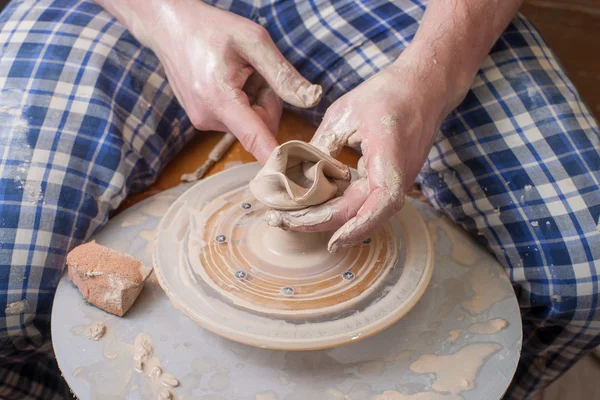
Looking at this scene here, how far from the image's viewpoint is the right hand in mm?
1380

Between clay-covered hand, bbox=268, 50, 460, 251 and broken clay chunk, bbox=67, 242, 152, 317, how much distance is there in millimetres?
364

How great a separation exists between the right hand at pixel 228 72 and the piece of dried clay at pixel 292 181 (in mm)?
183

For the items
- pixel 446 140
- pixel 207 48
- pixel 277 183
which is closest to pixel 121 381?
pixel 277 183

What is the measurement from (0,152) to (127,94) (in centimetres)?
39

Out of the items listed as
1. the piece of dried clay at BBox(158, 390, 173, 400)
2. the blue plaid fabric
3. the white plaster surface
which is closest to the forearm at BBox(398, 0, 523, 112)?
the blue plaid fabric

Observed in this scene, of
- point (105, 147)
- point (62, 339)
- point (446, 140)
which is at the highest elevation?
point (446, 140)

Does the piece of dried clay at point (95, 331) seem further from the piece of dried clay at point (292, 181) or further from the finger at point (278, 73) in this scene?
the finger at point (278, 73)

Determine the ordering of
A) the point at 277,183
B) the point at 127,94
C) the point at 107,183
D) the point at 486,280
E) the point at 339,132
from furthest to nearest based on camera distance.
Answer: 1. the point at 127,94
2. the point at 107,183
3. the point at 486,280
4. the point at 339,132
5. the point at 277,183

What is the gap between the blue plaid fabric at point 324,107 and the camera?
1.44 meters

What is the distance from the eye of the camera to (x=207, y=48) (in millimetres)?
1442

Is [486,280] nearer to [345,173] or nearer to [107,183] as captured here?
[345,173]

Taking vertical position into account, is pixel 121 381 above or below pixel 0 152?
below

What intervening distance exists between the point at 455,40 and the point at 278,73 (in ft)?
1.51

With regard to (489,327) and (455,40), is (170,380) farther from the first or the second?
(455,40)
